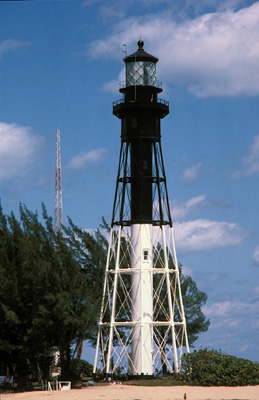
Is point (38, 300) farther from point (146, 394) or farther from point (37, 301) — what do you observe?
point (146, 394)

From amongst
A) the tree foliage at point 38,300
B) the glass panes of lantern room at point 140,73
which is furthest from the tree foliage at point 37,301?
the glass panes of lantern room at point 140,73

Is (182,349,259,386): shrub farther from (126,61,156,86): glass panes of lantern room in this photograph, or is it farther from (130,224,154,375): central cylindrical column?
(126,61,156,86): glass panes of lantern room

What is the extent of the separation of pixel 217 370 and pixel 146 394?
8321mm

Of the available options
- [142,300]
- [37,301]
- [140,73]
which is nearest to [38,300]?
[37,301]

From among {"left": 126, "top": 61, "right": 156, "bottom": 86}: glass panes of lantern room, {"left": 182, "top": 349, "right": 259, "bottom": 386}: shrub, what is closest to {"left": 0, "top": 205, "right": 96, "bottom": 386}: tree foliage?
{"left": 182, "top": 349, "right": 259, "bottom": 386}: shrub

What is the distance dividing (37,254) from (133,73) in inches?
701

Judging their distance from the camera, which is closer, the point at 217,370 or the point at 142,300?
the point at 217,370

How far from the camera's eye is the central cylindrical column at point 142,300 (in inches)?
2450

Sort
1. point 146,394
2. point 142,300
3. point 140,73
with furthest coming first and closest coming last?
point 140,73 < point 142,300 < point 146,394

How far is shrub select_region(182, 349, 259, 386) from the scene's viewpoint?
58875 millimetres

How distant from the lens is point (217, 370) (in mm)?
58969

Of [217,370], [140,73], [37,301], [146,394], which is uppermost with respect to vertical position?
[140,73]

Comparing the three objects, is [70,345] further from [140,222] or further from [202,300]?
[202,300]

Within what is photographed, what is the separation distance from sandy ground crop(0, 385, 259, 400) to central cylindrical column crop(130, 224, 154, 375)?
16.9 feet
